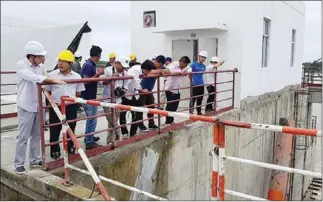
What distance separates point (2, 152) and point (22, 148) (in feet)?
4.26

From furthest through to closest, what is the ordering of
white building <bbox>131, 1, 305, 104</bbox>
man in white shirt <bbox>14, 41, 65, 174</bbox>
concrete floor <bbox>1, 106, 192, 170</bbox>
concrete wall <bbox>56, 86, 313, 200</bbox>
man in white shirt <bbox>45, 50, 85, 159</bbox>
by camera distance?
white building <bbox>131, 1, 305, 104</bbox>, concrete wall <bbox>56, 86, 313, 200</bbox>, concrete floor <bbox>1, 106, 192, 170</bbox>, man in white shirt <bbox>45, 50, 85, 159</bbox>, man in white shirt <bbox>14, 41, 65, 174</bbox>

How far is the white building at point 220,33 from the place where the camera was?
8.57 metres

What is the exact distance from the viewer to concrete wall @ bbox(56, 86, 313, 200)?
444cm

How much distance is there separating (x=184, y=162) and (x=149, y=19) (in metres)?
5.30

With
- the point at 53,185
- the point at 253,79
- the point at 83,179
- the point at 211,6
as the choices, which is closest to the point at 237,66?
the point at 253,79

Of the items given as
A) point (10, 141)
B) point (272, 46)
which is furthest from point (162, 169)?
point (272, 46)

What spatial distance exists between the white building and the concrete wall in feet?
3.72

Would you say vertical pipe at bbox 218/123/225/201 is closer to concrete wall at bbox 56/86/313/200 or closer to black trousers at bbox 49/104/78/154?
concrete wall at bbox 56/86/313/200

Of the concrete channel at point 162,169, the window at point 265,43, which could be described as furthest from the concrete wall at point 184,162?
the window at point 265,43

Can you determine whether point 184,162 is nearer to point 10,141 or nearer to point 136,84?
point 136,84

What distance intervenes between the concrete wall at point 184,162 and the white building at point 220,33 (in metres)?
1.13

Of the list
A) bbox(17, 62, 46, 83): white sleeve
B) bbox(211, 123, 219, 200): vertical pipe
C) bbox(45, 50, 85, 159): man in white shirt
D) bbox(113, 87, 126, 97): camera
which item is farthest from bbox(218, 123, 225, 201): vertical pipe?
bbox(113, 87, 126, 97): camera

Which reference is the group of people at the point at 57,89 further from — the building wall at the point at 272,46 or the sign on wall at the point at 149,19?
the sign on wall at the point at 149,19

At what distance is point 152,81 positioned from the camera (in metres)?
5.53
